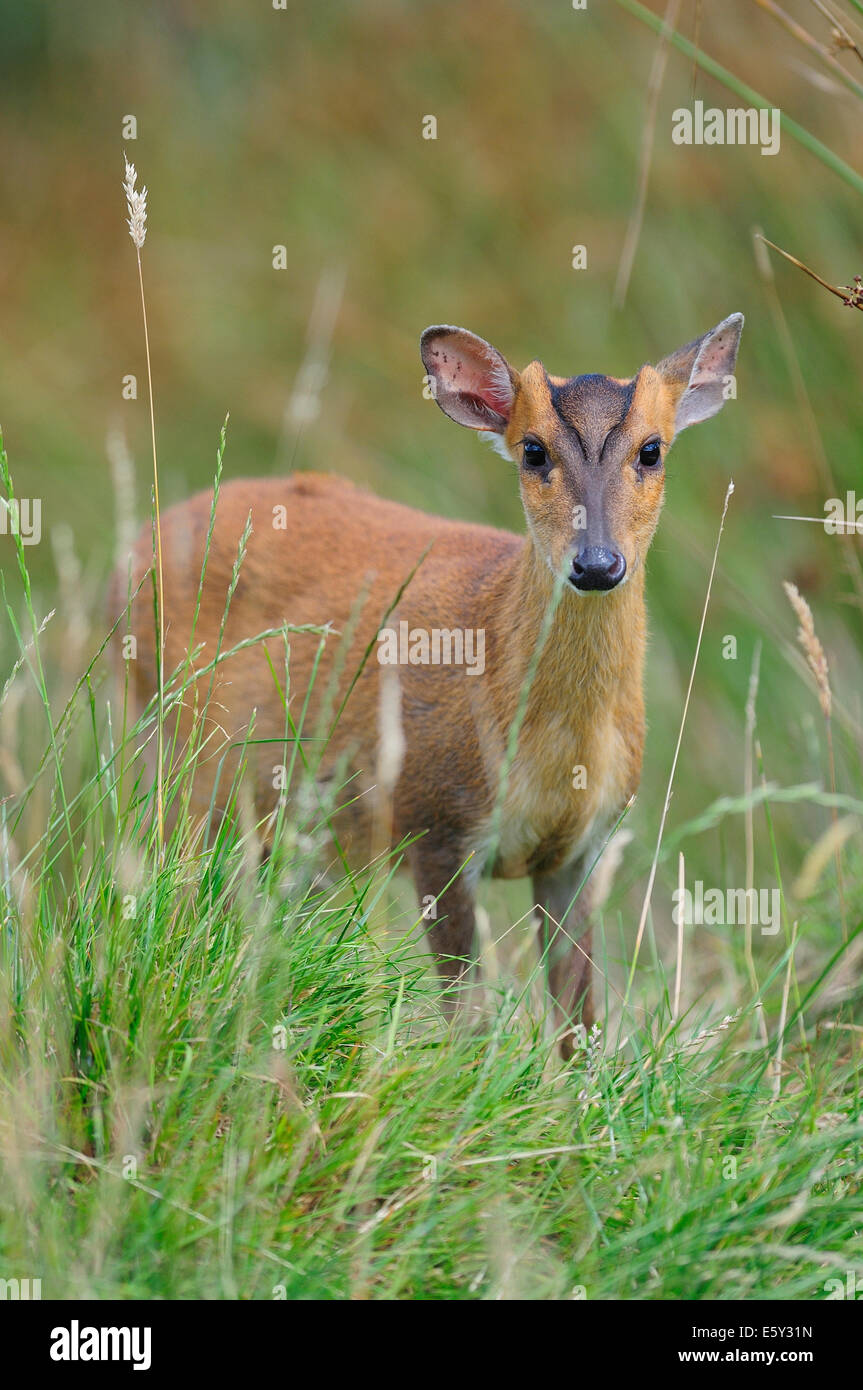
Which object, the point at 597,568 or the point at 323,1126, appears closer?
the point at 323,1126

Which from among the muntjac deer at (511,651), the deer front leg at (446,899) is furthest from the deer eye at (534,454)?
the deer front leg at (446,899)

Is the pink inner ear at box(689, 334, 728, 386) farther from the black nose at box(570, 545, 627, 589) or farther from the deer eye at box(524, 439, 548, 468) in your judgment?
the black nose at box(570, 545, 627, 589)

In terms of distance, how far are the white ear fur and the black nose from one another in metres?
0.91

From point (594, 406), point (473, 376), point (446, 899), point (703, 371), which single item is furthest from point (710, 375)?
point (446, 899)

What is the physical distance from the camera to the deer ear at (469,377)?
15.6 feet

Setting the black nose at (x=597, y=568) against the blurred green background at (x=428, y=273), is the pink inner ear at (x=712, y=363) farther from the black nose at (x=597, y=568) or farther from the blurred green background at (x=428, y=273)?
the black nose at (x=597, y=568)

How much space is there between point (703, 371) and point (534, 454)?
27.1 inches

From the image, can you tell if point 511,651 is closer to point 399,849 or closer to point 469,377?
point 469,377

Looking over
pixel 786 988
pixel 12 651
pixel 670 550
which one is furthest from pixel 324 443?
pixel 786 988

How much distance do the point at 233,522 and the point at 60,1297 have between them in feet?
11.1

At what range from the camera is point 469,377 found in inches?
190

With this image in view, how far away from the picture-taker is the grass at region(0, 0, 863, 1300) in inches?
112

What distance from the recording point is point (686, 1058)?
3572 mm

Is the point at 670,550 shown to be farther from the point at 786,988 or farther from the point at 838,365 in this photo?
the point at 786,988
